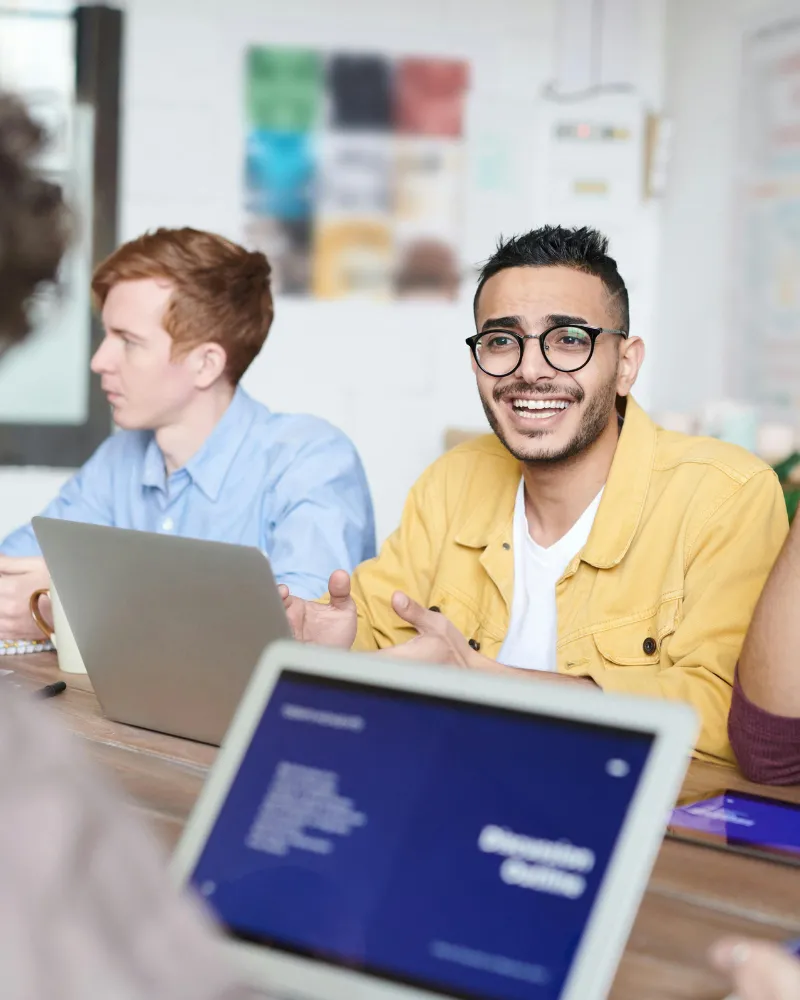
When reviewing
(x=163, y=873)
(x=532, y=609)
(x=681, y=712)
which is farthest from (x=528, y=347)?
(x=163, y=873)

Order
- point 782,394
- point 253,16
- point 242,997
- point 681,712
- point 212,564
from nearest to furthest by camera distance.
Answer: point 242,997 < point 681,712 < point 212,564 < point 782,394 < point 253,16

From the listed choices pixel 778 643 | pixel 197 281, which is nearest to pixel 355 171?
pixel 197 281

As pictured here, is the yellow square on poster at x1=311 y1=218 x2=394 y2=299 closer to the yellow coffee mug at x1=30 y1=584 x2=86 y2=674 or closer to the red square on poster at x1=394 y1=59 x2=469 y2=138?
the red square on poster at x1=394 y1=59 x2=469 y2=138

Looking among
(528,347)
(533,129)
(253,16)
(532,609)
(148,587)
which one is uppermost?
(253,16)

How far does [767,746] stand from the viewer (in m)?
1.37

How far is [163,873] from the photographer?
20.0 inches

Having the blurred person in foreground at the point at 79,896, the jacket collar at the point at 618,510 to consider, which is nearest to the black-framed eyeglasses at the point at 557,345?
the jacket collar at the point at 618,510

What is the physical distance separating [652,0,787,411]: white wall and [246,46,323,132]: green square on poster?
118cm

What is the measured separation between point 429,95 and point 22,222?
147 inches

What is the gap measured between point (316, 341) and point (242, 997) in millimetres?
3742

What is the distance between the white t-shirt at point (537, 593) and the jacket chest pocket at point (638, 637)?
10cm

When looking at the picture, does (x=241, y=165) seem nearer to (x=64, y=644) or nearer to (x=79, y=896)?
(x=64, y=644)

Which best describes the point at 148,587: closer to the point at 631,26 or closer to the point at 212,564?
the point at 212,564

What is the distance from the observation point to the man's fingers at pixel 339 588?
1686 millimetres
